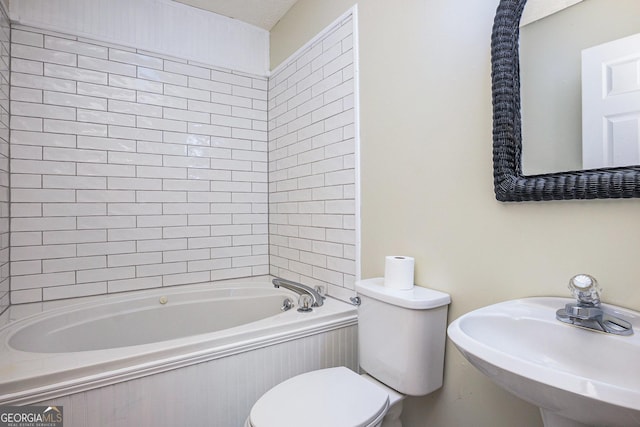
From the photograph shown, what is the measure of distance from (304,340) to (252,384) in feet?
0.97

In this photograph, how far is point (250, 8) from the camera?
2.44 metres

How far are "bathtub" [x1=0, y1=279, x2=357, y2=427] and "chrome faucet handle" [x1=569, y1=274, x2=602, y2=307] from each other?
1062 millimetres

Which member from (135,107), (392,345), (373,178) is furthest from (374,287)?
(135,107)

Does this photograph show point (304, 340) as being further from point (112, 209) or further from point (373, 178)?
point (112, 209)

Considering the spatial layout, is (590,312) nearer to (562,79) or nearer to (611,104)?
(611,104)

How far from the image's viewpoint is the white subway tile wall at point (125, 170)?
198cm

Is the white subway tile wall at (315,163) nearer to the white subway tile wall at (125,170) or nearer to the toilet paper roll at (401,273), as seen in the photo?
the white subway tile wall at (125,170)

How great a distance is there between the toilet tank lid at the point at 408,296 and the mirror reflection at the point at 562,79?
551 mm

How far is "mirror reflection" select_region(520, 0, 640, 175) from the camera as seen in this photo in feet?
3.15

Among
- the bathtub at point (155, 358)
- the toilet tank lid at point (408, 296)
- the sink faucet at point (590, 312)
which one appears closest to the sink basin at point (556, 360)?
the sink faucet at point (590, 312)

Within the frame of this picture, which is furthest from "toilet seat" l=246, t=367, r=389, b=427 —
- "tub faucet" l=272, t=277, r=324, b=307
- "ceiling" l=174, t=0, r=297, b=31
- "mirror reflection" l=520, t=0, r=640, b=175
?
"ceiling" l=174, t=0, r=297, b=31

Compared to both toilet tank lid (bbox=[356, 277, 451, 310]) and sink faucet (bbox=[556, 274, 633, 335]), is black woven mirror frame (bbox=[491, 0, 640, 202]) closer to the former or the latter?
sink faucet (bbox=[556, 274, 633, 335])

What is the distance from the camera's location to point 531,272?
1.14m

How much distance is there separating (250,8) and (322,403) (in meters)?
2.46
